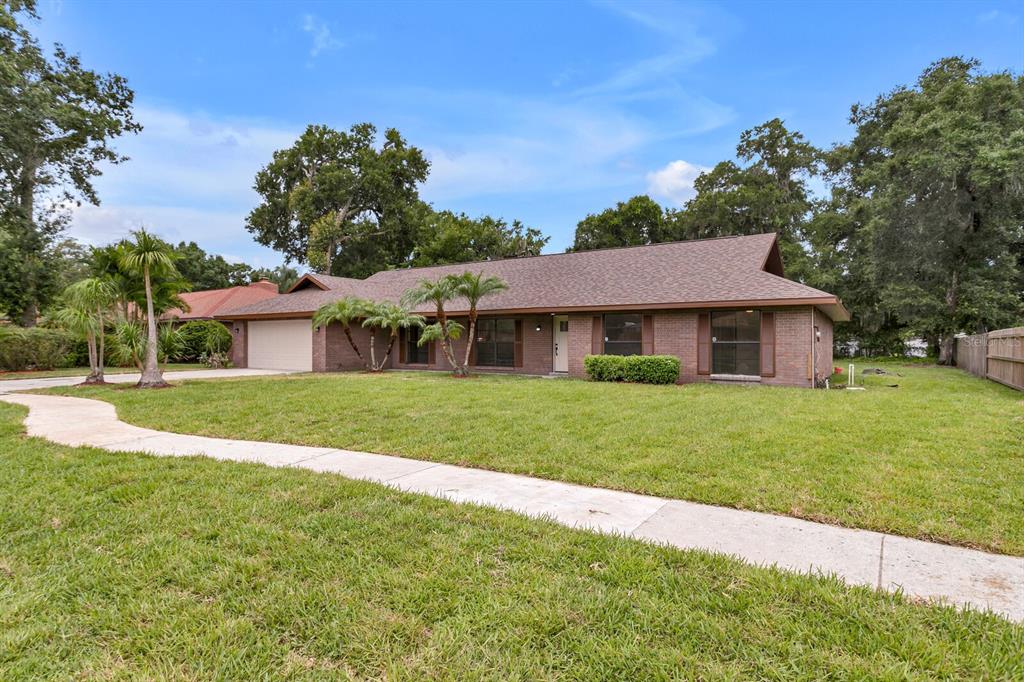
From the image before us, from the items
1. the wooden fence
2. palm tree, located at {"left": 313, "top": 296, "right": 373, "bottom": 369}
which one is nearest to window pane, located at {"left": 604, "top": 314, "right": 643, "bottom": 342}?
palm tree, located at {"left": 313, "top": 296, "right": 373, "bottom": 369}

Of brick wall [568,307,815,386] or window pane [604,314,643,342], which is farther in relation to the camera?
window pane [604,314,643,342]

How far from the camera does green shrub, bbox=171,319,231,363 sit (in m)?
21.8

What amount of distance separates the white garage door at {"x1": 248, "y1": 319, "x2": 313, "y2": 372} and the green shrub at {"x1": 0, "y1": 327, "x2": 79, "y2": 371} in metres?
6.56

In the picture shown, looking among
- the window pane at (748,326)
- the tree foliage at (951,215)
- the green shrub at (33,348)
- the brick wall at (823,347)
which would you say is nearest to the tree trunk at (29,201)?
the green shrub at (33,348)

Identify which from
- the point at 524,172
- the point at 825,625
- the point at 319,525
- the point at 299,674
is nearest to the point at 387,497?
the point at 319,525

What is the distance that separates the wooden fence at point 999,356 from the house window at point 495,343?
1293cm

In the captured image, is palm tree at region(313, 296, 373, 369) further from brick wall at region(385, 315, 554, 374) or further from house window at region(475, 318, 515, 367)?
brick wall at region(385, 315, 554, 374)

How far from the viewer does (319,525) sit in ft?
11.8

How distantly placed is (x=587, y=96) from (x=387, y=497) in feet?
48.9

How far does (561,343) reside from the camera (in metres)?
17.0

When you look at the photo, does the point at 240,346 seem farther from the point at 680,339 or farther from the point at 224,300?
the point at 680,339

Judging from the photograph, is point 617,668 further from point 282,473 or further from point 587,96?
point 587,96

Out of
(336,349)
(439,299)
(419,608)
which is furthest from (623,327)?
(419,608)

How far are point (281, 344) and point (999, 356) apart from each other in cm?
2338
